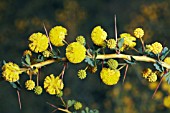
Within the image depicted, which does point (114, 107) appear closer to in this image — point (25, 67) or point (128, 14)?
point (128, 14)

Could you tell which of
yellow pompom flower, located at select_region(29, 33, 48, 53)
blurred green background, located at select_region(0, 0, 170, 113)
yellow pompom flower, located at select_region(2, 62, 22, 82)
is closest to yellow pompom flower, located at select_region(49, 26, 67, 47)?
yellow pompom flower, located at select_region(29, 33, 48, 53)

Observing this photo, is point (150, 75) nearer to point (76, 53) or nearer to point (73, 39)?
point (76, 53)

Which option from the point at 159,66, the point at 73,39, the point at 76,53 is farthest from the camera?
the point at 73,39

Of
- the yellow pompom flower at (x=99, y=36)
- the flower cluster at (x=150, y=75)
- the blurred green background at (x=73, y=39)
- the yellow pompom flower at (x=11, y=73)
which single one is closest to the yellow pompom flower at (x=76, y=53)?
the yellow pompom flower at (x=99, y=36)

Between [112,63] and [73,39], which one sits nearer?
[112,63]

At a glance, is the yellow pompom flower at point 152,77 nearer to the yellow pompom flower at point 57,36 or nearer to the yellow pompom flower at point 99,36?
the yellow pompom flower at point 99,36

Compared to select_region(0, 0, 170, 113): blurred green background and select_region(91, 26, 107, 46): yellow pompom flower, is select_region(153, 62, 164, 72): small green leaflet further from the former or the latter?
select_region(0, 0, 170, 113): blurred green background

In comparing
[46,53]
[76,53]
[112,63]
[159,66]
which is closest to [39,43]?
[46,53]
